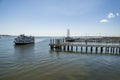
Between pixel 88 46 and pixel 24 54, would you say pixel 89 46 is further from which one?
pixel 24 54

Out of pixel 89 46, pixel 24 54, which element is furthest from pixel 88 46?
pixel 24 54

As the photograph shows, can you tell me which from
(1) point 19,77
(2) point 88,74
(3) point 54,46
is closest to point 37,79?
(1) point 19,77

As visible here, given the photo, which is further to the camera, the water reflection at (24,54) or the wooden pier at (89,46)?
the wooden pier at (89,46)

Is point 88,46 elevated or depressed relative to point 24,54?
elevated

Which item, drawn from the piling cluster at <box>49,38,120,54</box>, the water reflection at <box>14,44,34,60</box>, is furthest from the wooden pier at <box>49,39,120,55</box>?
the water reflection at <box>14,44,34,60</box>

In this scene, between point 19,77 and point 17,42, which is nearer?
point 19,77

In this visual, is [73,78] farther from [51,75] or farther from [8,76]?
[8,76]

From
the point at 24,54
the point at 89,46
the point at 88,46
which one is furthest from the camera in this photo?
the point at 88,46

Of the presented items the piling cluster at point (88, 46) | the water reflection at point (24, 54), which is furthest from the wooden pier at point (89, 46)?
the water reflection at point (24, 54)

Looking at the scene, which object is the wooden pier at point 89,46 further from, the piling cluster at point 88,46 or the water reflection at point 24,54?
the water reflection at point 24,54

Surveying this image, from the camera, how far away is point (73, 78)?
12.4 m

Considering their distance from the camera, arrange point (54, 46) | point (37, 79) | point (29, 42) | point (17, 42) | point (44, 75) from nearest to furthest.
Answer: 1. point (37, 79)
2. point (44, 75)
3. point (54, 46)
4. point (17, 42)
5. point (29, 42)

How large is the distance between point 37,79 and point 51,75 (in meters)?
1.78

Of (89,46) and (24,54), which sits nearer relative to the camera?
(24,54)
